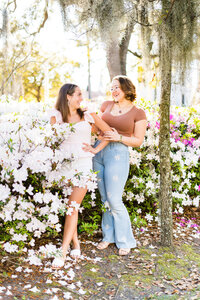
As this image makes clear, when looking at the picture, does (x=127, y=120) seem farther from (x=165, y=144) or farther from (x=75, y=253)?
(x=75, y=253)

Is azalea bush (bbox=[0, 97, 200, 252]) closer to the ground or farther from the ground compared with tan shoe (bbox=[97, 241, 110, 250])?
farther from the ground

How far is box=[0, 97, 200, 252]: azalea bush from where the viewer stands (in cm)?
296

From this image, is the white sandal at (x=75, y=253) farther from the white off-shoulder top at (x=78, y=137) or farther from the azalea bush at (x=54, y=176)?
the white off-shoulder top at (x=78, y=137)

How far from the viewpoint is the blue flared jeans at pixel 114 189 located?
3.72 meters

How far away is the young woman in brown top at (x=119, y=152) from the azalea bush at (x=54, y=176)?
12.1 inches

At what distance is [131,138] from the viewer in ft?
12.1

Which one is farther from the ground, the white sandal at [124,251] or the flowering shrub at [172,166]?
the flowering shrub at [172,166]

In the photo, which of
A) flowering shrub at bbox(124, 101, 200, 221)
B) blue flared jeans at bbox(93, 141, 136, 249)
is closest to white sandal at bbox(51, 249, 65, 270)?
blue flared jeans at bbox(93, 141, 136, 249)

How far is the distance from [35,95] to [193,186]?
97.0ft

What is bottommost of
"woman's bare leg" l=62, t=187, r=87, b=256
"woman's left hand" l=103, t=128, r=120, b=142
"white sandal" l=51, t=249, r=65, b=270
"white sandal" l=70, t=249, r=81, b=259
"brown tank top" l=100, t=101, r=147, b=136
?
"white sandal" l=70, t=249, r=81, b=259

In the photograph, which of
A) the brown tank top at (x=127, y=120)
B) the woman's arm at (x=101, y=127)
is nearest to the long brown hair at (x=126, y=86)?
the brown tank top at (x=127, y=120)

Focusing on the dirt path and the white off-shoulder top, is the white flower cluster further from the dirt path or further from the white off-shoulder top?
the dirt path

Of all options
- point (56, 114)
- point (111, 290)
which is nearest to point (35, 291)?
point (111, 290)

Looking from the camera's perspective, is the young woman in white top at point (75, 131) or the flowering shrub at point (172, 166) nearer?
the young woman in white top at point (75, 131)
